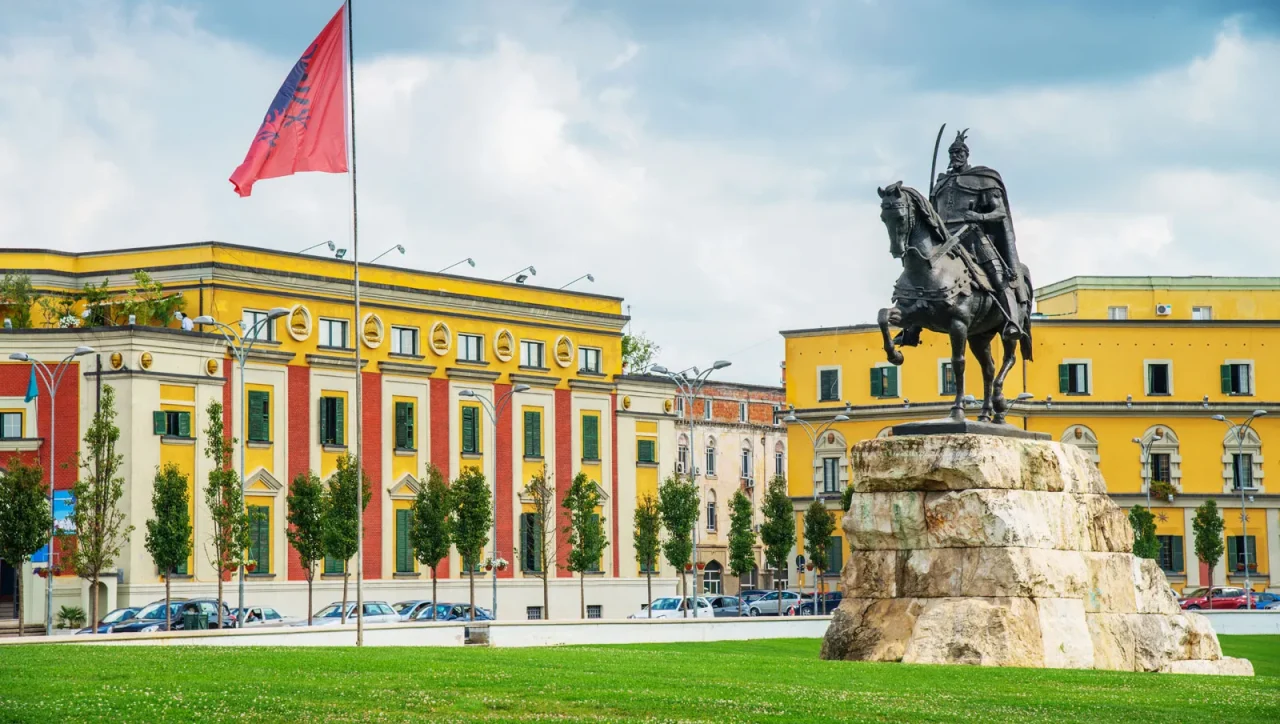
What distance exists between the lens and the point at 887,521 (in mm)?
30484

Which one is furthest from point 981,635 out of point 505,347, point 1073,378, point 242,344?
point 1073,378

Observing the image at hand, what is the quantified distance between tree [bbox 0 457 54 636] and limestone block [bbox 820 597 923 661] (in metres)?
34.0

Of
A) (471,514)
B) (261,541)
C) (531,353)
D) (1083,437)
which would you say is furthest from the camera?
(1083,437)

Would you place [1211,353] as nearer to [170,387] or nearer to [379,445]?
[379,445]

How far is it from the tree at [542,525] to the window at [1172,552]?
103 ft

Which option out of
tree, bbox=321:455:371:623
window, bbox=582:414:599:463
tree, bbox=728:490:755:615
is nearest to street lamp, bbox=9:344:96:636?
tree, bbox=321:455:371:623

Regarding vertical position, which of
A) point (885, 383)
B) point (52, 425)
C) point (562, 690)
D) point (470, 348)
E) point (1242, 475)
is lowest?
point (562, 690)

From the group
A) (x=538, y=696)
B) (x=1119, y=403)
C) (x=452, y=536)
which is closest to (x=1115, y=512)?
(x=538, y=696)

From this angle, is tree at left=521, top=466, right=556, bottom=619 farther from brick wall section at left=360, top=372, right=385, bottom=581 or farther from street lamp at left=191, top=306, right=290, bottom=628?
street lamp at left=191, top=306, right=290, bottom=628

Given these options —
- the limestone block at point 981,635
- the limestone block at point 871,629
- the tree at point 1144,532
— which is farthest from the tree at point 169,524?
the tree at point 1144,532

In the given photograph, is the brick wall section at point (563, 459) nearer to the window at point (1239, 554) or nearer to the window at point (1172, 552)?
the window at point (1172, 552)

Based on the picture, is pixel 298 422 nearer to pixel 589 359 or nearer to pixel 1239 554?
pixel 589 359

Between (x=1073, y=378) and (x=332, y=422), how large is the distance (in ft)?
130

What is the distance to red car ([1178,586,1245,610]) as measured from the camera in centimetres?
8762
